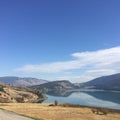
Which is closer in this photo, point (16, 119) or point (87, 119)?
point (16, 119)

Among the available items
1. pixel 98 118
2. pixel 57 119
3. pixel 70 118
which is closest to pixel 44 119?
pixel 57 119

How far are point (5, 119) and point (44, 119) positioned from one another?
6679 mm

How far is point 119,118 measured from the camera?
42.6 meters

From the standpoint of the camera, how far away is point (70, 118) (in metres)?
40.6

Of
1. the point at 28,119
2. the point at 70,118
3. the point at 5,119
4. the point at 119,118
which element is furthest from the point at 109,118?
the point at 5,119

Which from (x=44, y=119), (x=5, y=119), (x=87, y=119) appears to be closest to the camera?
(x=5, y=119)

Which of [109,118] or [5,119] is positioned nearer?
[5,119]

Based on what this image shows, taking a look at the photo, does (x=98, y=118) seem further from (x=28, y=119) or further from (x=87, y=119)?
(x=28, y=119)

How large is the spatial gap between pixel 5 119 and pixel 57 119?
29.7ft

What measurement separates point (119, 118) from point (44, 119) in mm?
12931

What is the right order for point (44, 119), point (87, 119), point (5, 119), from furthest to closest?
1. point (87, 119)
2. point (44, 119)
3. point (5, 119)

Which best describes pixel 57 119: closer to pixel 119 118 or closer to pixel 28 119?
pixel 28 119

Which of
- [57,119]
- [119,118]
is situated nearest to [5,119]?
[57,119]

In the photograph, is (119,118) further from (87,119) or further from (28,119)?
(28,119)
